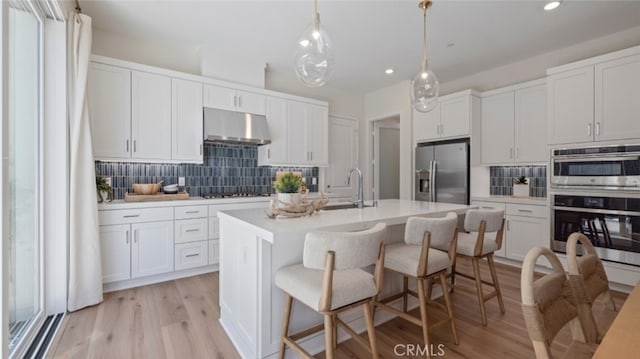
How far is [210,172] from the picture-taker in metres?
4.02

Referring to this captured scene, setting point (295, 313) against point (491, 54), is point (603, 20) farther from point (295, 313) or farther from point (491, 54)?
point (295, 313)

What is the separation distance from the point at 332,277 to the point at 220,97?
315cm

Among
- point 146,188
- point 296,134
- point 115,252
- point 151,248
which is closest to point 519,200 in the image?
point 296,134

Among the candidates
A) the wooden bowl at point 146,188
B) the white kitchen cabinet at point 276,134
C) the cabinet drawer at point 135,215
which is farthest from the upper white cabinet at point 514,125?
the wooden bowl at point 146,188

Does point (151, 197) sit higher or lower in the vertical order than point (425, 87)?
lower

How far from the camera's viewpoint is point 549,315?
0.93 meters

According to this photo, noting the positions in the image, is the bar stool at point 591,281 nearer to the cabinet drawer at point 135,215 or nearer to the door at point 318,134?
the cabinet drawer at point 135,215

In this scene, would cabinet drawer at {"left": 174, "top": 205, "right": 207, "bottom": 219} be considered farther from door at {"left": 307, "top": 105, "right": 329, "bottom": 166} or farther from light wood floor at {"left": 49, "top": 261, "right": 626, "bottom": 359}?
door at {"left": 307, "top": 105, "right": 329, "bottom": 166}

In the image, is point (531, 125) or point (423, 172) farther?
point (423, 172)

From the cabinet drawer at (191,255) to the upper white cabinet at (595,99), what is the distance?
4248mm

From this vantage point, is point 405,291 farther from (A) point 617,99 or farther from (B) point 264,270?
(A) point 617,99

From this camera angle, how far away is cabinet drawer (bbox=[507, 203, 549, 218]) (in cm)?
346

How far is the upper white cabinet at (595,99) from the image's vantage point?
111 inches

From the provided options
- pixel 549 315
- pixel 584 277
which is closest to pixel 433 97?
pixel 584 277
